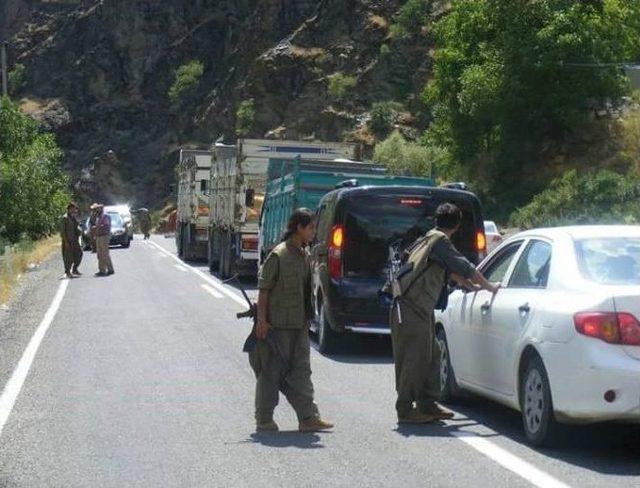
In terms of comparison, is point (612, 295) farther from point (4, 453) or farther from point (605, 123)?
point (605, 123)

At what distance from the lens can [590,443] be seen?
927 cm

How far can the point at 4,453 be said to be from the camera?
905 cm

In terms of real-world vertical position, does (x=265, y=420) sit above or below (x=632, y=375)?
below

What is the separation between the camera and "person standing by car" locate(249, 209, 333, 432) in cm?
976

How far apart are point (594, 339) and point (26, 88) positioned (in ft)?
388

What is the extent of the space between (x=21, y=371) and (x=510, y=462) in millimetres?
6667

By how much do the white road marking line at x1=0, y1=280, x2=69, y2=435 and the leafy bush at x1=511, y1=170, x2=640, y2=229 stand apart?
19.2 m

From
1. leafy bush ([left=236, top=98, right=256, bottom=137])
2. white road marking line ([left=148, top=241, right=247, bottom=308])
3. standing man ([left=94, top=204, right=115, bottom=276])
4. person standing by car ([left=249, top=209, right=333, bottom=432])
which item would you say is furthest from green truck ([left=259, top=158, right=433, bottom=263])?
leafy bush ([left=236, top=98, right=256, bottom=137])

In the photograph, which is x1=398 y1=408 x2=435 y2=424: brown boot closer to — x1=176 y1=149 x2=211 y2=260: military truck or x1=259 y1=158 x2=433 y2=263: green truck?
x1=259 y1=158 x2=433 y2=263: green truck

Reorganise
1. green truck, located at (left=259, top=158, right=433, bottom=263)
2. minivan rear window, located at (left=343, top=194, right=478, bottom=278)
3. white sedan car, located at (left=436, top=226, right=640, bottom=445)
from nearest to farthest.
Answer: white sedan car, located at (left=436, top=226, right=640, bottom=445) → minivan rear window, located at (left=343, top=194, right=478, bottom=278) → green truck, located at (left=259, top=158, right=433, bottom=263)

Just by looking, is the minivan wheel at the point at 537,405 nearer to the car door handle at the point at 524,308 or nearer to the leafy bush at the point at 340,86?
the car door handle at the point at 524,308

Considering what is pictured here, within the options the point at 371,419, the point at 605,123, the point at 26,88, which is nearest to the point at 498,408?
the point at 371,419

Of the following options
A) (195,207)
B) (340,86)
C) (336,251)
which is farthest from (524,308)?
(340,86)

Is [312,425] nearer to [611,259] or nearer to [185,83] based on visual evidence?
[611,259]
